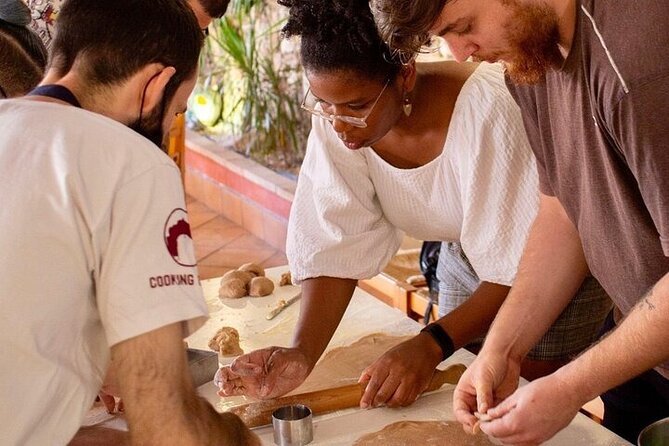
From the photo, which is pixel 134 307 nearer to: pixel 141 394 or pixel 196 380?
pixel 141 394

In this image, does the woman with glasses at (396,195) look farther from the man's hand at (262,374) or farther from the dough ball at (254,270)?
the dough ball at (254,270)

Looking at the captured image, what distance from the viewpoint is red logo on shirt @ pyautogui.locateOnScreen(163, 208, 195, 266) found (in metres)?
1.14

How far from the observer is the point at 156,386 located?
1.13 meters

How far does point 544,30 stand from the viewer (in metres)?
1.40

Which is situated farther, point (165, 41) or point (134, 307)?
point (165, 41)

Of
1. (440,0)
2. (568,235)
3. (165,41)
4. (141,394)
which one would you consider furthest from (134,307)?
(568,235)

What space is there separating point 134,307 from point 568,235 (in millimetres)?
948

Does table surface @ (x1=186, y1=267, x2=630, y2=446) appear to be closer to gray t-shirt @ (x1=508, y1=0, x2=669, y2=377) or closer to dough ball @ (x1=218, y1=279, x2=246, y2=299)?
dough ball @ (x1=218, y1=279, x2=246, y2=299)

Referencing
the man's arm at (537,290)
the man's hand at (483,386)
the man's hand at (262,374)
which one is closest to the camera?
the man's hand at (483,386)

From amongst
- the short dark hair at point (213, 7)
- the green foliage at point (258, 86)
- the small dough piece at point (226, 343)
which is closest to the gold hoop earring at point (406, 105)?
the short dark hair at point (213, 7)

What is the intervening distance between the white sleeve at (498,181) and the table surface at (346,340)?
254mm

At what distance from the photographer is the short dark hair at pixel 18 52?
6.72ft

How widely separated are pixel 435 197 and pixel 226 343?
56 cm

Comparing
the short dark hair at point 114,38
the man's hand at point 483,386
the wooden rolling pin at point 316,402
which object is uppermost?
the short dark hair at point 114,38
